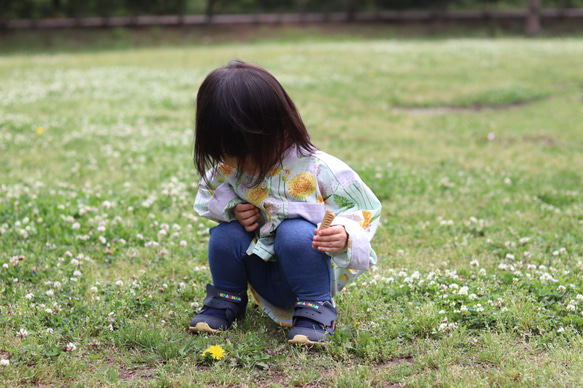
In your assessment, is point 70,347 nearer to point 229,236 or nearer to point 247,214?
point 229,236

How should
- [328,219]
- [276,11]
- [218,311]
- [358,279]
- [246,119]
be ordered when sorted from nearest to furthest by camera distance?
1. [246,119]
2. [328,219]
3. [218,311]
4. [358,279]
5. [276,11]

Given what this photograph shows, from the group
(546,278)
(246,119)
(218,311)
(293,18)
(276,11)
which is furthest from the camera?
(276,11)

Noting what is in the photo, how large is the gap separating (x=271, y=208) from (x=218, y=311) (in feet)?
A: 2.25

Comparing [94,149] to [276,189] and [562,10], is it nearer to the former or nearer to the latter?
[276,189]

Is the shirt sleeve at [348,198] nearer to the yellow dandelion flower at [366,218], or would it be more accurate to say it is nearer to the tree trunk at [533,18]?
the yellow dandelion flower at [366,218]

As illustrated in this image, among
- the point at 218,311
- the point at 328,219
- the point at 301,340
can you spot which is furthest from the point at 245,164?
the point at 301,340

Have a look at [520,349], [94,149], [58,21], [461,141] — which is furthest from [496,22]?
[520,349]

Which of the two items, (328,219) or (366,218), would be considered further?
(366,218)

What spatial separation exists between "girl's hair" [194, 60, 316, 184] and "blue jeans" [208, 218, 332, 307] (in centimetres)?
38

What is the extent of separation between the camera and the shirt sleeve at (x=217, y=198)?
3.14 m

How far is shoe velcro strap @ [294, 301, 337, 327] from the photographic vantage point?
3.00 m

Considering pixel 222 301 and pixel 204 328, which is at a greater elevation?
pixel 222 301

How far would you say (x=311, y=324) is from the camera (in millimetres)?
3000

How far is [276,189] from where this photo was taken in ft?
10.0
